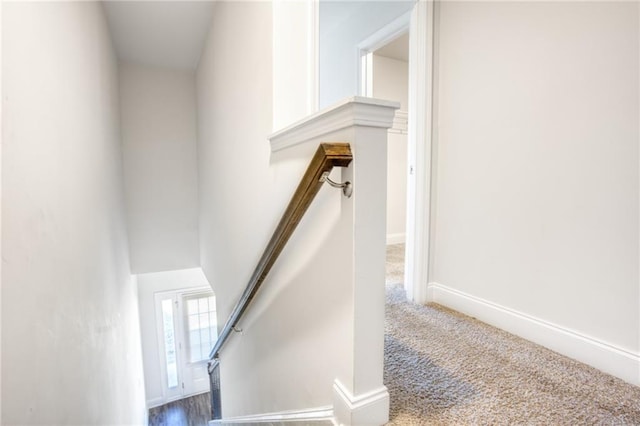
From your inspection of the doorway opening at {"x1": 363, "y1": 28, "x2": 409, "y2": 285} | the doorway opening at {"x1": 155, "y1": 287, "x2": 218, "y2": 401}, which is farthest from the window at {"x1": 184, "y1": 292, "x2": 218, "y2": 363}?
the doorway opening at {"x1": 363, "y1": 28, "x2": 409, "y2": 285}

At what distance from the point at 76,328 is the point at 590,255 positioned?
216 centimetres

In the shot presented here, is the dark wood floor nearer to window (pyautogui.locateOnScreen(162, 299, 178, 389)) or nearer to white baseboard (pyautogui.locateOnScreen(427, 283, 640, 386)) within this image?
window (pyautogui.locateOnScreen(162, 299, 178, 389))

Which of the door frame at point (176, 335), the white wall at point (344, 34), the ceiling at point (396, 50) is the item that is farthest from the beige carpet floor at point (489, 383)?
the door frame at point (176, 335)

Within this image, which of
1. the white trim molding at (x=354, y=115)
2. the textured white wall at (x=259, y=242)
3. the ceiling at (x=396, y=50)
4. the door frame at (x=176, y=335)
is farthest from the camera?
the door frame at (x=176, y=335)

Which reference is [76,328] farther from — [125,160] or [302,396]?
[125,160]

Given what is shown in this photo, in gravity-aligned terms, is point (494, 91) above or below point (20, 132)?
above

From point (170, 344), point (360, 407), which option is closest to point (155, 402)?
point (170, 344)

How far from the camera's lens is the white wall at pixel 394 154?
388cm

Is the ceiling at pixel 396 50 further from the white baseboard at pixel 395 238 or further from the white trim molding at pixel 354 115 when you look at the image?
the white trim molding at pixel 354 115

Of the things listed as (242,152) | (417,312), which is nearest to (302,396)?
(417,312)

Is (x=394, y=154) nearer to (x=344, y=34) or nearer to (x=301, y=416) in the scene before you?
(x=344, y=34)

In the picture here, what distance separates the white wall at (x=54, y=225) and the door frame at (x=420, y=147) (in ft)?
5.58

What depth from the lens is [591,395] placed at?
107cm

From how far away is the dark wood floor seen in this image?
485 centimetres
